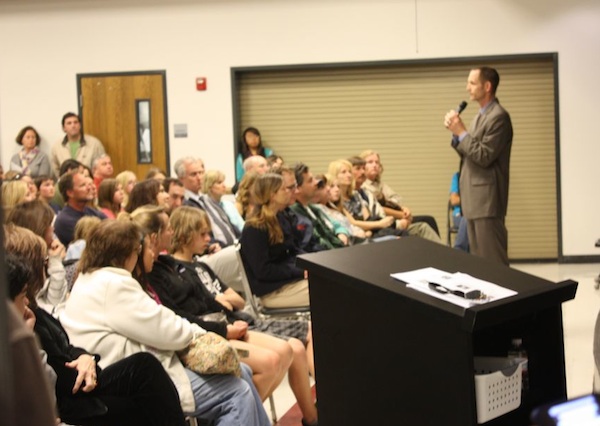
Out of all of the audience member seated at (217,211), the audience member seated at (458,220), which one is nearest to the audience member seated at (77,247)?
the audience member seated at (217,211)

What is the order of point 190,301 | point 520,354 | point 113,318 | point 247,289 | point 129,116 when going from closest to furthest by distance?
1. point 520,354
2. point 113,318
3. point 190,301
4. point 247,289
5. point 129,116

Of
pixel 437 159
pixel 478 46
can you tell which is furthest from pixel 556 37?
pixel 437 159

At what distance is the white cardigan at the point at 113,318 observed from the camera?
3059 millimetres

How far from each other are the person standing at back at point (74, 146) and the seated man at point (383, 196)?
3390mm

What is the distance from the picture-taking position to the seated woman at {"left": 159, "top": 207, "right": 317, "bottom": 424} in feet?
12.2

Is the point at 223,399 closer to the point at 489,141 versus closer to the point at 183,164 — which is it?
the point at 489,141

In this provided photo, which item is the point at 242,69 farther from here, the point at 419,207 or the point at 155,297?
the point at 155,297

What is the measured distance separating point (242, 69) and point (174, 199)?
4.13m

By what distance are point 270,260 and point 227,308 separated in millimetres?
709

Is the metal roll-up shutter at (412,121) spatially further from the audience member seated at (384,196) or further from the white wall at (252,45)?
the audience member seated at (384,196)

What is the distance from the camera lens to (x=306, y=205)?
6109mm

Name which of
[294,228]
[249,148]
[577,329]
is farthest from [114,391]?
[249,148]

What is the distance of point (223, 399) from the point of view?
10.7 ft

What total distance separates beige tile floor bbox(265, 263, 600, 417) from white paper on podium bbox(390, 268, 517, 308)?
1831 mm
